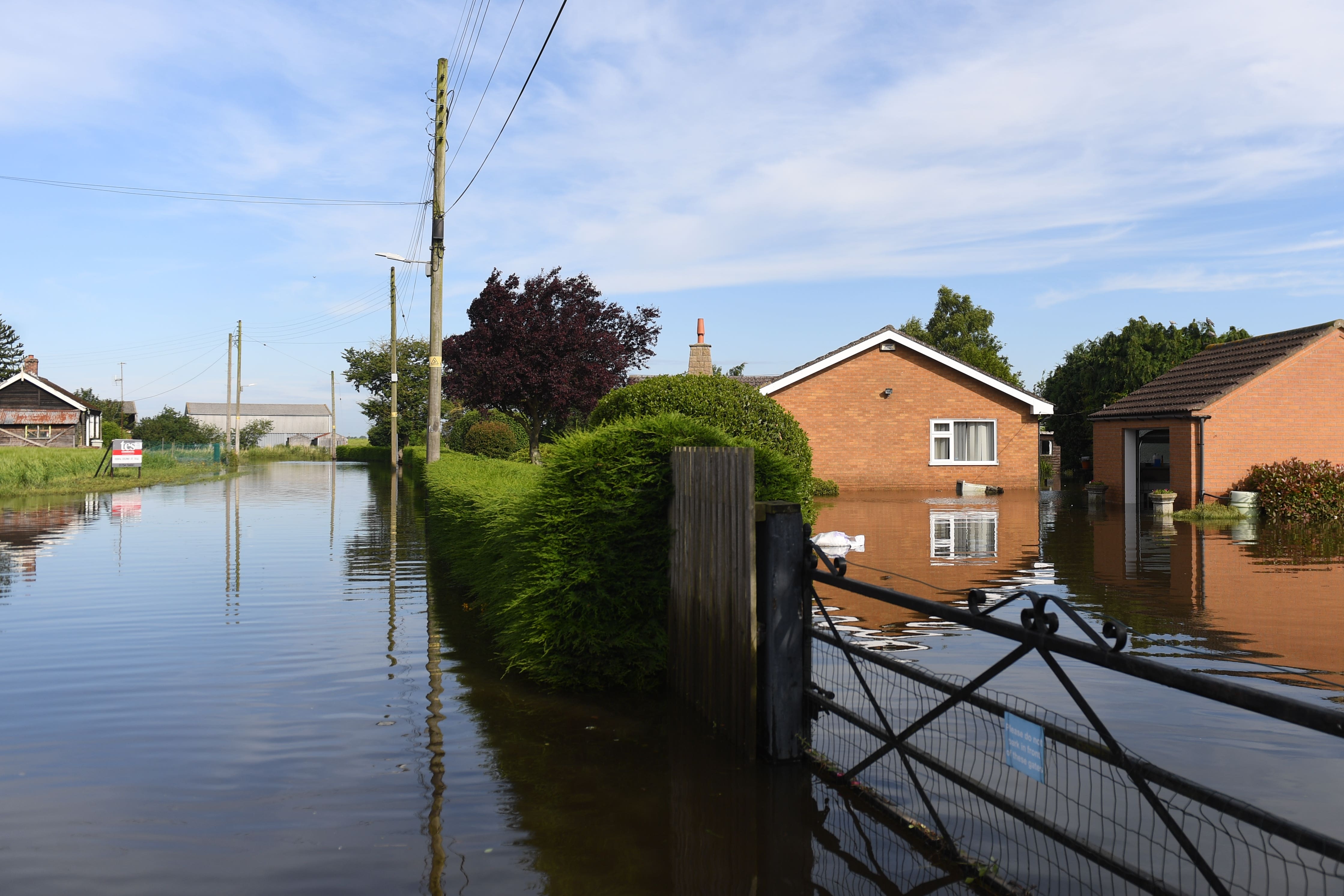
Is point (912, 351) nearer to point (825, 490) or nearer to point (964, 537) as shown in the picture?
point (825, 490)

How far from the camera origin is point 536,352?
32.8 meters

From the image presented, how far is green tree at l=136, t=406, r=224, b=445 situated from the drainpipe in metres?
69.8

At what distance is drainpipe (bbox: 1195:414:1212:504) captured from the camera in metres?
23.6

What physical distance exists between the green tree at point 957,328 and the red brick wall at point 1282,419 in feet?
89.9

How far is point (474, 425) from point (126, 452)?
43.6 ft

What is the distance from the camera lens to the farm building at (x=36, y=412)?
57312mm

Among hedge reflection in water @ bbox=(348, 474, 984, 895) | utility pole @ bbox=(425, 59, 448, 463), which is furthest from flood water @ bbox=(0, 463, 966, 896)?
utility pole @ bbox=(425, 59, 448, 463)

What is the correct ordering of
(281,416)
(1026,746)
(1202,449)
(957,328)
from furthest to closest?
(281,416) → (957,328) → (1202,449) → (1026,746)

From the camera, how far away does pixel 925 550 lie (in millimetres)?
15578

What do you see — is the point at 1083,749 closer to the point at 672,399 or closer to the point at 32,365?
the point at 672,399

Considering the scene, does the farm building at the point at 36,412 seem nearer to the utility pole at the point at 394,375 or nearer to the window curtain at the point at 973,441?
the utility pole at the point at 394,375

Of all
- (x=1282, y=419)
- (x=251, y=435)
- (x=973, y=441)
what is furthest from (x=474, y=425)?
(x=251, y=435)

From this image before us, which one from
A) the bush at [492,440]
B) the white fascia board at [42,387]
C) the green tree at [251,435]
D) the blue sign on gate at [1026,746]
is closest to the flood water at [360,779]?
the blue sign on gate at [1026,746]

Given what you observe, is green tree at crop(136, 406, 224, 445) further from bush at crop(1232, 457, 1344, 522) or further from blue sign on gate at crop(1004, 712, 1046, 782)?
blue sign on gate at crop(1004, 712, 1046, 782)
